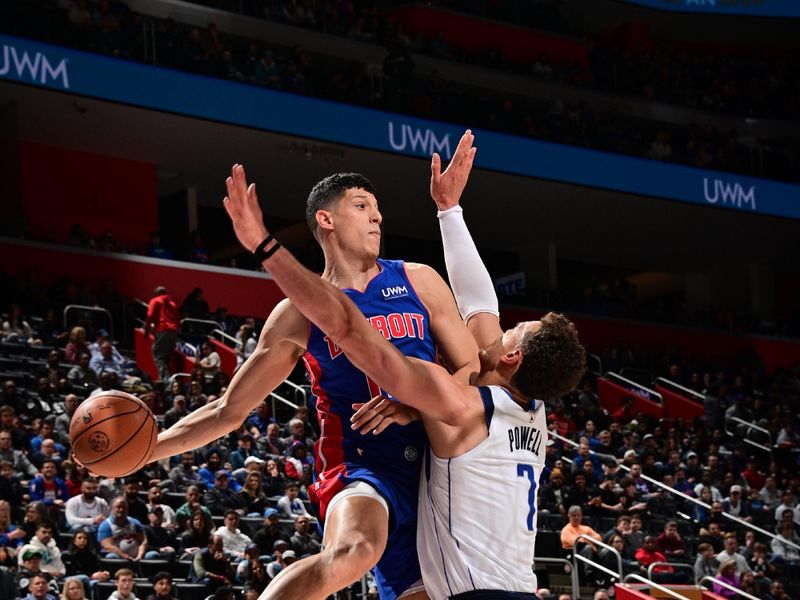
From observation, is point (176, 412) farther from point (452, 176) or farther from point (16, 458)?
point (452, 176)

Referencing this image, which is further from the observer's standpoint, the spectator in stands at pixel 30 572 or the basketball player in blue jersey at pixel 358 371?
the spectator in stands at pixel 30 572

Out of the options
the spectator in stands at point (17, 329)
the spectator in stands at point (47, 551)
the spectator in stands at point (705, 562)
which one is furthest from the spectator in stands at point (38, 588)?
the spectator in stands at point (705, 562)

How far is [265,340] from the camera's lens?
18.3 ft

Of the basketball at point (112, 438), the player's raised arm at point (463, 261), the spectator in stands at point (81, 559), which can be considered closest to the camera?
the basketball at point (112, 438)

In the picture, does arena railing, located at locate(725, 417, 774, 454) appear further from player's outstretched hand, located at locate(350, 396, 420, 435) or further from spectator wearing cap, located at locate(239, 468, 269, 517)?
player's outstretched hand, located at locate(350, 396, 420, 435)

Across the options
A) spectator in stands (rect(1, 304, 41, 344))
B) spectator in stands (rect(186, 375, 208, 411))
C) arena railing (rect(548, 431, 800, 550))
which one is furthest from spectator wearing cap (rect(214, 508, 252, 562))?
arena railing (rect(548, 431, 800, 550))

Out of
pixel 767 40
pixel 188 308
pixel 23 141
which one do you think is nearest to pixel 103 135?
pixel 23 141

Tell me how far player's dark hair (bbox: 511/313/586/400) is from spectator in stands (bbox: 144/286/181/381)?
47.2ft

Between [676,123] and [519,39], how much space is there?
14.4 feet

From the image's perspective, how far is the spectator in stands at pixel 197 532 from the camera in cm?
1269

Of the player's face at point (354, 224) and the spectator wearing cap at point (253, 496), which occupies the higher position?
the player's face at point (354, 224)

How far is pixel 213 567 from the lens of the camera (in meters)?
12.2

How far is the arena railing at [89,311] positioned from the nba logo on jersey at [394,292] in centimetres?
1405

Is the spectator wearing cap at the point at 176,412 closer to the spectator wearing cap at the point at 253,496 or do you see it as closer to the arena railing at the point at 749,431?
the spectator wearing cap at the point at 253,496
